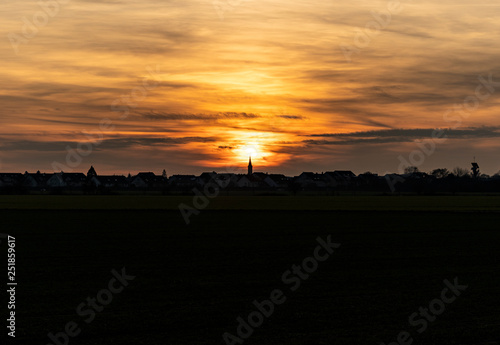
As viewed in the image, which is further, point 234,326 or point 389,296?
point 389,296

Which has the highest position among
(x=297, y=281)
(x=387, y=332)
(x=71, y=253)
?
(x=71, y=253)

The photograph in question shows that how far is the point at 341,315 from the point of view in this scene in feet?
46.5

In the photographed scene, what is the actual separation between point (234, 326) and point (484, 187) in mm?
175405

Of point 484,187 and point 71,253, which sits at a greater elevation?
point 484,187

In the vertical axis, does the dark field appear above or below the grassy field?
below

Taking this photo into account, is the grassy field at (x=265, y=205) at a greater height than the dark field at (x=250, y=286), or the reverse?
the grassy field at (x=265, y=205)

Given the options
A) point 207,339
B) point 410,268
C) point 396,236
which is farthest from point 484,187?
point 207,339

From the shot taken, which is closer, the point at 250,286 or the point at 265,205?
the point at 250,286

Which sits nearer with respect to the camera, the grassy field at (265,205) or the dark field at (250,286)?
the dark field at (250,286)

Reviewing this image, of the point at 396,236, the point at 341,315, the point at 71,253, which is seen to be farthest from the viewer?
the point at 396,236

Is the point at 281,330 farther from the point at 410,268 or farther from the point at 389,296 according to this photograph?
the point at 410,268

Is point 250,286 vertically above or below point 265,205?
below

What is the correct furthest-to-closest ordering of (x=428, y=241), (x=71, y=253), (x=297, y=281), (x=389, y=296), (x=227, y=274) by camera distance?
(x=428, y=241) → (x=71, y=253) → (x=227, y=274) → (x=297, y=281) → (x=389, y=296)

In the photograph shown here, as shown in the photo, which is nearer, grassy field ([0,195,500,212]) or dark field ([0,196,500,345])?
dark field ([0,196,500,345])
